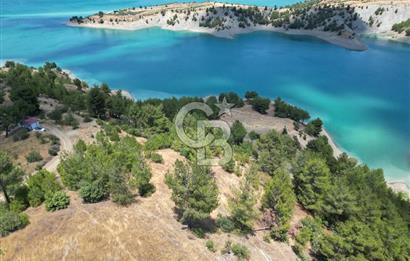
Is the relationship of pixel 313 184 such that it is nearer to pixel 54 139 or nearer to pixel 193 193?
pixel 193 193

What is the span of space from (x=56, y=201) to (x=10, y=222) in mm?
4904

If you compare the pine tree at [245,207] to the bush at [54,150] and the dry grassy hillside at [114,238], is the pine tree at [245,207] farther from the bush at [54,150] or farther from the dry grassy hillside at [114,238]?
the bush at [54,150]

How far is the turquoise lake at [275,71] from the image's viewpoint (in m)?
89.1

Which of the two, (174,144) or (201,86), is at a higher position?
(174,144)

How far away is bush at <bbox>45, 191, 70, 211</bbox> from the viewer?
3666 cm

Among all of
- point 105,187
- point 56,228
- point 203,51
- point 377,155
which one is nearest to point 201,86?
point 203,51

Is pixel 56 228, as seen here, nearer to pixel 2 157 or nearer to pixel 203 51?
pixel 2 157

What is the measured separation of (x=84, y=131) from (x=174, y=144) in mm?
25226

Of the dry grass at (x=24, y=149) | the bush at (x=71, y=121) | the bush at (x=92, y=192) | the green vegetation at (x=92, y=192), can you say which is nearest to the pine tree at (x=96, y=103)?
the bush at (x=71, y=121)

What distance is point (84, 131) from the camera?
71.8 meters

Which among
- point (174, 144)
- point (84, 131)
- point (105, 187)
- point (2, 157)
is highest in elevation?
point (2, 157)

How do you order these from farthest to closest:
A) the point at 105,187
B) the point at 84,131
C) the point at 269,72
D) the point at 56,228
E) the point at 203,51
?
the point at 203,51 < the point at 269,72 < the point at 84,131 < the point at 105,187 < the point at 56,228

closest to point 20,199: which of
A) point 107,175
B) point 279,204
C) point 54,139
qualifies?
point 107,175

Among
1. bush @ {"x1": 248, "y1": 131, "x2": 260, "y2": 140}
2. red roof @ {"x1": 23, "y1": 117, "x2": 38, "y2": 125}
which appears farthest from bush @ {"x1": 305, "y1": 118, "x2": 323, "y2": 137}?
red roof @ {"x1": 23, "y1": 117, "x2": 38, "y2": 125}
